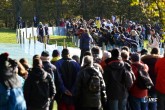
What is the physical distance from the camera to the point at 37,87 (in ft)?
31.7

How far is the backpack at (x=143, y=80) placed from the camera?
1140 cm

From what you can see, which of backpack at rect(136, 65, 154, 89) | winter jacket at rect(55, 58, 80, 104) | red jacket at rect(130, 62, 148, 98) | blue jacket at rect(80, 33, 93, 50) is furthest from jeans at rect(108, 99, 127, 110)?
blue jacket at rect(80, 33, 93, 50)

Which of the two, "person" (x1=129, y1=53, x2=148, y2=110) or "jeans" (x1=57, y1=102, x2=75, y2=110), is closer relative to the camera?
"jeans" (x1=57, y1=102, x2=75, y2=110)

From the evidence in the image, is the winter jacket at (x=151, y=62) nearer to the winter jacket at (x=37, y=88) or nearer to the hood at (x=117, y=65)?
the hood at (x=117, y=65)

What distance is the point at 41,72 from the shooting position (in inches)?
381

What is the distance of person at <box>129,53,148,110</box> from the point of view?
1145cm

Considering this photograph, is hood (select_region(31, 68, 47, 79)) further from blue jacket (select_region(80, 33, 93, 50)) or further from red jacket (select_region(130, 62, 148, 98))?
blue jacket (select_region(80, 33, 93, 50))

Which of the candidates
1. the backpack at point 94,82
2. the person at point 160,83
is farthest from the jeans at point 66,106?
the person at point 160,83

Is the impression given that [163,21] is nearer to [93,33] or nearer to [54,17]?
[93,33]

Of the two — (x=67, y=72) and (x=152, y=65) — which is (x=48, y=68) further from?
(x=152, y=65)

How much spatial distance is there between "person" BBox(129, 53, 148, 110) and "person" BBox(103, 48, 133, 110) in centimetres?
55

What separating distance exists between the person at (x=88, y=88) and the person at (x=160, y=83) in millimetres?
1816

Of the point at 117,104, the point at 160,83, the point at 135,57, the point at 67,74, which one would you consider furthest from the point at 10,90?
the point at 160,83

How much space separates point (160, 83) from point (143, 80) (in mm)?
430
